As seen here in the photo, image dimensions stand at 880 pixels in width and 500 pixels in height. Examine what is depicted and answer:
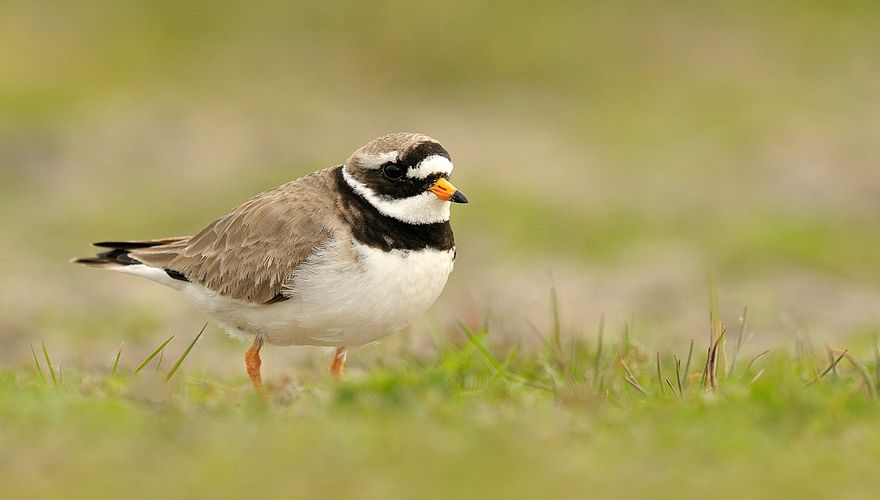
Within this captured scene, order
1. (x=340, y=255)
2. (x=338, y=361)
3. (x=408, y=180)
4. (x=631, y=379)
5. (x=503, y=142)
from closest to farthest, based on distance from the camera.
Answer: (x=631, y=379)
(x=340, y=255)
(x=408, y=180)
(x=338, y=361)
(x=503, y=142)

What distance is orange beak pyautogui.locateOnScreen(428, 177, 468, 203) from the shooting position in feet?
24.2

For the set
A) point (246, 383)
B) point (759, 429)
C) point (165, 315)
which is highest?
point (759, 429)

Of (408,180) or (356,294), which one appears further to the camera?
(408,180)

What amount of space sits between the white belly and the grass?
1.84 ft

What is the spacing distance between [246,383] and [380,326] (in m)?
1.44

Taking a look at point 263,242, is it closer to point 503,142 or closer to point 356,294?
point 356,294

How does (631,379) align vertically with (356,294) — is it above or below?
below

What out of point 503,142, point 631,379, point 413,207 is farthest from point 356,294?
point 503,142

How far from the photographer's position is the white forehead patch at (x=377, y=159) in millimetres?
7543

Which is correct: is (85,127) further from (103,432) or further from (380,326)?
(103,432)

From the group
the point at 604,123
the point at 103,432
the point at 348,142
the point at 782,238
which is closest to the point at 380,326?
the point at 103,432

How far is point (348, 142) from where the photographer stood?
1903 centimetres

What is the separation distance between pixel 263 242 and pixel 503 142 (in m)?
12.1

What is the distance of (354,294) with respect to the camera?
710 centimetres
